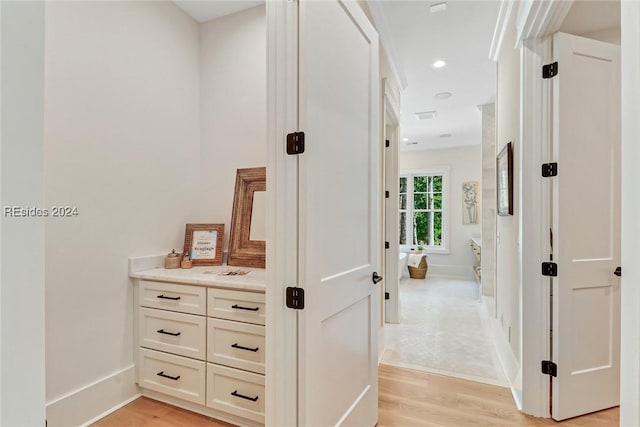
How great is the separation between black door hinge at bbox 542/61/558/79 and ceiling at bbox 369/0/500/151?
0.78 m

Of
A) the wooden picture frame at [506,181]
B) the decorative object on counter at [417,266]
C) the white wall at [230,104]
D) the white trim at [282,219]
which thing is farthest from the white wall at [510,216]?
the decorative object on counter at [417,266]

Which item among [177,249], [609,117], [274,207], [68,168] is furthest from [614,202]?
[68,168]

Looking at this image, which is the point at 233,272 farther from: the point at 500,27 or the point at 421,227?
the point at 421,227

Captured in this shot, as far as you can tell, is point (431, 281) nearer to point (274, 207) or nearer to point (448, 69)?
point (448, 69)

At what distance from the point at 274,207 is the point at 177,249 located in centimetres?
165

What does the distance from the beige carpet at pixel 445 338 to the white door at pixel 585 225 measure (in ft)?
1.78

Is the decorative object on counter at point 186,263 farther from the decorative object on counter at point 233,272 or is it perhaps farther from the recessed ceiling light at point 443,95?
the recessed ceiling light at point 443,95

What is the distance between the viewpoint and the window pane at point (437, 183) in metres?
7.24

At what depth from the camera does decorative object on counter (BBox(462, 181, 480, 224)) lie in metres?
6.84

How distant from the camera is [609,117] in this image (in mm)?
2070

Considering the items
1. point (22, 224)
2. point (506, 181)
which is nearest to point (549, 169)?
point (506, 181)

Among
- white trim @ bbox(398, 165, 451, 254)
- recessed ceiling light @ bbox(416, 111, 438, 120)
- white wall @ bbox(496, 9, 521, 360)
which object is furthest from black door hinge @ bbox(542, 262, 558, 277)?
white trim @ bbox(398, 165, 451, 254)

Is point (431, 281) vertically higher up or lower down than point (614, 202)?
lower down
